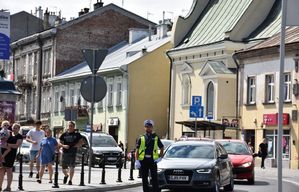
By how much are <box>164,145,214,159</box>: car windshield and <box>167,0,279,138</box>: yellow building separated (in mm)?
26591

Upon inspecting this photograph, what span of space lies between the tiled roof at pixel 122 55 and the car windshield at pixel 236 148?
1394 inches

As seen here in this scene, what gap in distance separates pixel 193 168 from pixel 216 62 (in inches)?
1356

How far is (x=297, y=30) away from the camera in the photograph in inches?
1900

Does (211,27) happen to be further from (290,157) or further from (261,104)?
(290,157)

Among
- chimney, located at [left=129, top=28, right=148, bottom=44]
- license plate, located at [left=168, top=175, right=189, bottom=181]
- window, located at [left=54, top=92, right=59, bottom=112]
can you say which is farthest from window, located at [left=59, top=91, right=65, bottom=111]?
license plate, located at [left=168, top=175, right=189, bottom=181]

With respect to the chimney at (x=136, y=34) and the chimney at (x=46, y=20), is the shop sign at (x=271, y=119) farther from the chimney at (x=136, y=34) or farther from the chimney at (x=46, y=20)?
the chimney at (x=46, y=20)

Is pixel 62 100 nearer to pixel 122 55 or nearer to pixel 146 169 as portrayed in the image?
pixel 122 55

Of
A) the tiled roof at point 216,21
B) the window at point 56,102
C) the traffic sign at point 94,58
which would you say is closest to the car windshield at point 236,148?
the traffic sign at point 94,58

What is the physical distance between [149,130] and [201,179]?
213 cm

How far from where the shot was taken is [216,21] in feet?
194

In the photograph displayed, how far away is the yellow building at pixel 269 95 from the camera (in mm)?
46469

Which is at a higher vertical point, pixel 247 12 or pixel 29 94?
pixel 247 12

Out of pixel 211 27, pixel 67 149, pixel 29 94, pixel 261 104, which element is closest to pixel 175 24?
pixel 211 27

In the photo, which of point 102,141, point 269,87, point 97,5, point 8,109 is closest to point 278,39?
point 269,87
